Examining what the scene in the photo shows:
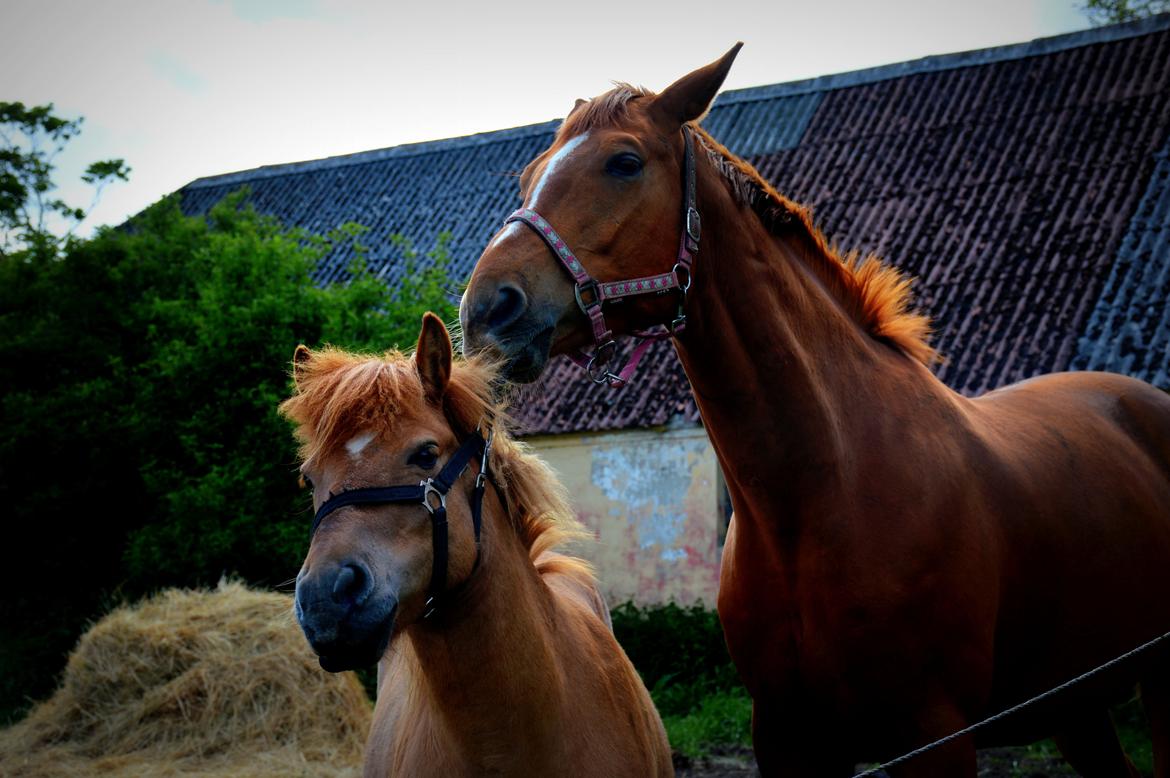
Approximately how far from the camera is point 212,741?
Answer: 7.02 metres

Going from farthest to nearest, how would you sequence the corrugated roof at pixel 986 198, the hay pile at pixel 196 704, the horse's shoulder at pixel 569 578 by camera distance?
1. the corrugated roof at pixel 986 198
2. the hay pile at pixel 196 704
3. the horse's shoulder at pixel 569 578

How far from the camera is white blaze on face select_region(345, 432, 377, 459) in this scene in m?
2.55

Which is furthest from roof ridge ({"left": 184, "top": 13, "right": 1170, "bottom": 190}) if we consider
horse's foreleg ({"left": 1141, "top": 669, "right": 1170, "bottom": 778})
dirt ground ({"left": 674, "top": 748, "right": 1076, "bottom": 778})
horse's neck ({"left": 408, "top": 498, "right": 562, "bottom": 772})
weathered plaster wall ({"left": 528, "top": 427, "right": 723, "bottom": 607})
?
horse's neck ({"left": 408, "top": 498, "right": 562, "bottom": 772})

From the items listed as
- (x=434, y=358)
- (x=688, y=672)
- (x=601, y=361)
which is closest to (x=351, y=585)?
(x=434, y=358)

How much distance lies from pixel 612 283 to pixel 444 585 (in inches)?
37.3

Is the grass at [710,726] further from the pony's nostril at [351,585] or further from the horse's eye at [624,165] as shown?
the horse's eye at [624,165]

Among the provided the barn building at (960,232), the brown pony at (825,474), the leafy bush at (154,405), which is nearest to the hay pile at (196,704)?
the leafy bush at (154,405)

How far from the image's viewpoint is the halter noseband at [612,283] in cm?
255

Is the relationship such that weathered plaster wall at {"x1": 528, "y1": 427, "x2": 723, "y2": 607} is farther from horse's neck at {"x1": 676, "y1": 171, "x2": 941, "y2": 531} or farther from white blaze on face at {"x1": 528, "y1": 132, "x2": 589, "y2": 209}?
white blaze on face at {"x1": 528, "y1": 132, "x2": 589, "y2": 209}

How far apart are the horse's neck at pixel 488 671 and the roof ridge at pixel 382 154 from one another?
622 inches

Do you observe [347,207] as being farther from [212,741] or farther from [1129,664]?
[1129,664]

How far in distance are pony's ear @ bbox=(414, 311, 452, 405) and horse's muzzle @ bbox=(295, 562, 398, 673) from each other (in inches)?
23.9

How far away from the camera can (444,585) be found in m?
2.58

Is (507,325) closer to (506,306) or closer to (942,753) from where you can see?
(506,306)
